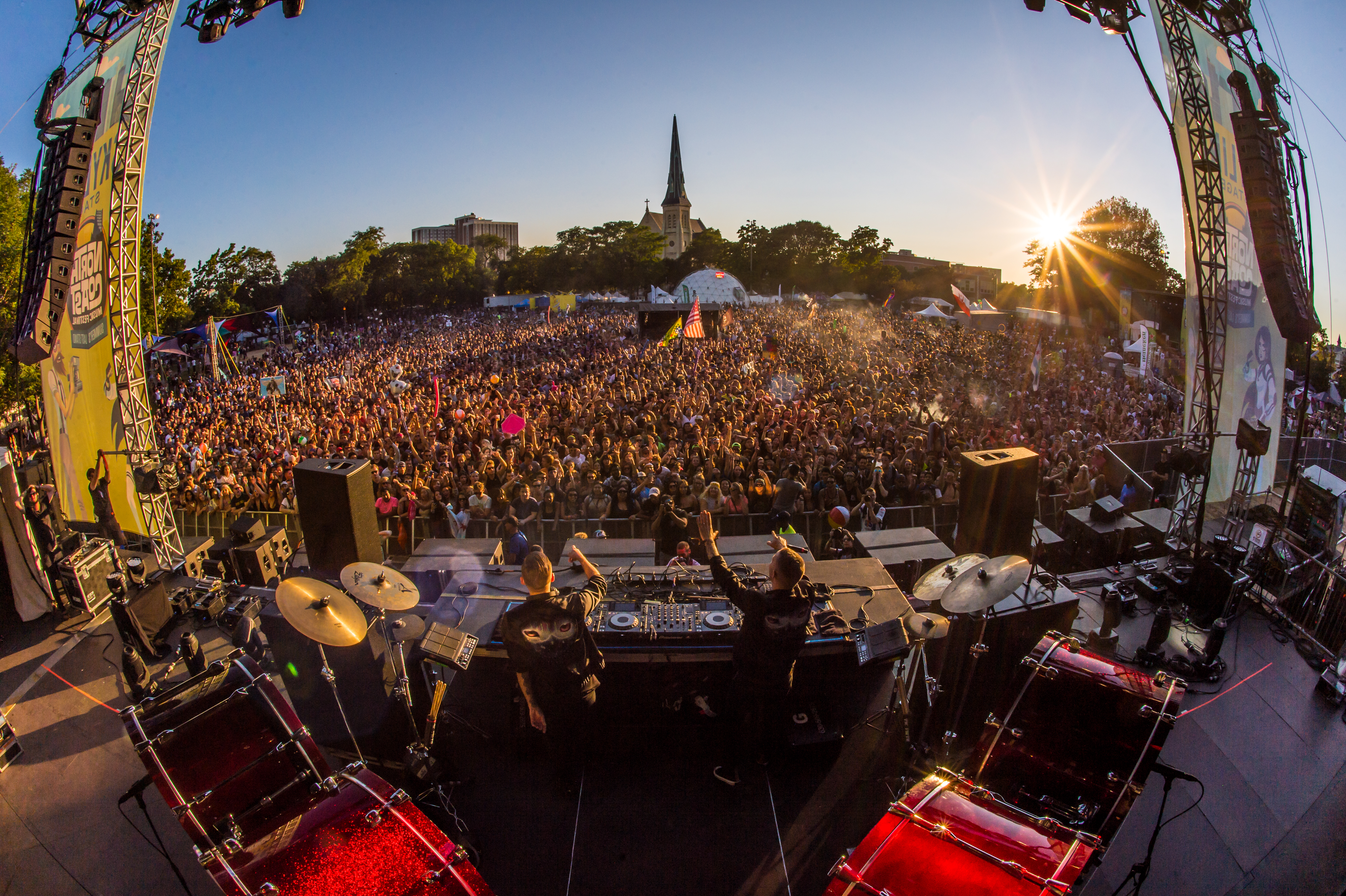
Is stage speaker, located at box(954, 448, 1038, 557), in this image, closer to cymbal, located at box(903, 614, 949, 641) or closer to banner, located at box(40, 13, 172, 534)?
cymbal, located at box(903, 614, 949, 641)

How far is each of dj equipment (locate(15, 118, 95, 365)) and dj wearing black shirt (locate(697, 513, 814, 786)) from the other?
22.4 ft

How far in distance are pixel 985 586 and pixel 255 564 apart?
6.47 meters

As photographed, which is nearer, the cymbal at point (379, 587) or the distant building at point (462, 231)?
the cymbal at point (379, 587)

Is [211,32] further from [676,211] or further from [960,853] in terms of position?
[676,211]

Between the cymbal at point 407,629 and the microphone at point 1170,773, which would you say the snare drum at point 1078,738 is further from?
the cymbal at point 407,629

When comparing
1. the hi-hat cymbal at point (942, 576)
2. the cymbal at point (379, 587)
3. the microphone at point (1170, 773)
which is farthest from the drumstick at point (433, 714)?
the microphone at point (1170, 773)

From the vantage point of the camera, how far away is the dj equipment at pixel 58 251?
583 centimetres

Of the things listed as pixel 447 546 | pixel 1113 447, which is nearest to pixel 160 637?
pixel 447 546

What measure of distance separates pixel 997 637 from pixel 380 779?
347 cm

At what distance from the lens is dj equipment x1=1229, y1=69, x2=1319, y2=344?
5582 millimetres

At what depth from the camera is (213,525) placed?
8469mm

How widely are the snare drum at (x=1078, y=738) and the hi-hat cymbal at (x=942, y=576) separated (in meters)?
0.51

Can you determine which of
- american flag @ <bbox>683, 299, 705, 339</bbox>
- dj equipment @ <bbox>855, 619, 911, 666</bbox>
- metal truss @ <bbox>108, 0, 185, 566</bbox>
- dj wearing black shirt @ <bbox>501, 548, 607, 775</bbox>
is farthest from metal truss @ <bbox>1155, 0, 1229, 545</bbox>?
american flag @ <bbox>683, 299, 705, 339</bbox>

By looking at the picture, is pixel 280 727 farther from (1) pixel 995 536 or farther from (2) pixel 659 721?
(1) pixel 995 536
